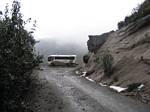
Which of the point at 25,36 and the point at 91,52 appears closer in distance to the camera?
the point at 25,36

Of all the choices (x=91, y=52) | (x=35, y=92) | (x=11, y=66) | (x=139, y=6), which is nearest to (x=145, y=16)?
(x=139, y=6)

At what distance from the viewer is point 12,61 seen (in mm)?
12555

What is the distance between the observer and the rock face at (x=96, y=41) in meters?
39.5

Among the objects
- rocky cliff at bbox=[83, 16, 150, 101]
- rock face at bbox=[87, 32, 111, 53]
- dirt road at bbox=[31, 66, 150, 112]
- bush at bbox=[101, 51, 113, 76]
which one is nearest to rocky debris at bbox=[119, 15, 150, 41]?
rocky cliff at bbox=[83, 16, 150, 101]

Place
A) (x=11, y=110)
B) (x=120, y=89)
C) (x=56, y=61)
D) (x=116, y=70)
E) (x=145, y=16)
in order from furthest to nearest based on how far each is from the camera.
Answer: (x=56, y=61) → (x=145, y=16) → (x=116, y=70) → (x=120, y=89) → (x=11, y=110)

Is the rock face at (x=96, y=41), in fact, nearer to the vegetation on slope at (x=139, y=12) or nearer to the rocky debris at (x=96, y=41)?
the rocky debris at (x=96, y=41)

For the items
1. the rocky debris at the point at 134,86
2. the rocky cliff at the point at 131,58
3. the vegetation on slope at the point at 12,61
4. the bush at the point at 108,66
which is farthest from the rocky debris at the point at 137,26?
the vegetation on slope at the point at 12,61

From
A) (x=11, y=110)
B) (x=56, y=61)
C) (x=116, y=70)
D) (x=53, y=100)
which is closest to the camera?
(x=11, y=110)

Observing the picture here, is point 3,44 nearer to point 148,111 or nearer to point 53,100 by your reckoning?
point 53,100

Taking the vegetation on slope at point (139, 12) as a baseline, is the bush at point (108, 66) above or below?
below

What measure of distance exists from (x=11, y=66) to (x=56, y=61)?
145ft

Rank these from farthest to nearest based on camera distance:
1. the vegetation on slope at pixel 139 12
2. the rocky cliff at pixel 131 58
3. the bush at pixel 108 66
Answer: the vegetation on slope at pixel 139 12, the bush at pixel 108 66, the rocky cliff at pixel 131 58

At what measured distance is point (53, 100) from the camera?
15797 mm

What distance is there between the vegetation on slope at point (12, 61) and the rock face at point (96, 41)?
24.3 meters
